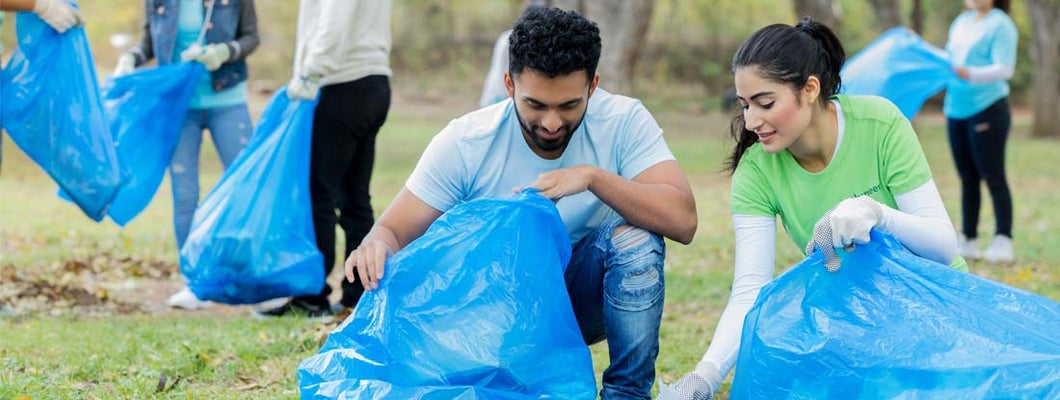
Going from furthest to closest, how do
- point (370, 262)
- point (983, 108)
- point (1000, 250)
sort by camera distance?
point (1000, 250)
point (983, 108)
point (370, 262)

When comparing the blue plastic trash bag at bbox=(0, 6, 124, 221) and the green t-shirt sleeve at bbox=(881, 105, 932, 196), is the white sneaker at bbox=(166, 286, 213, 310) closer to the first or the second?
the blue plastic trash bag at bbox=(0, 6, 124, 221)

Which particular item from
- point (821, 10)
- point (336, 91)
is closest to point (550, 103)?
point (336, 91)

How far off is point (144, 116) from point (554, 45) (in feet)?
8.49

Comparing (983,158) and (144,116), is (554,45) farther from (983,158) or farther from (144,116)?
(983,158)

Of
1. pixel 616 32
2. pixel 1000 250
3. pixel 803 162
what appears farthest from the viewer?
pixel 616 32

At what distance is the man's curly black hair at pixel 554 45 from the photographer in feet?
8.47

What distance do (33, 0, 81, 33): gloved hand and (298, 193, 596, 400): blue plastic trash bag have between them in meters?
2.27

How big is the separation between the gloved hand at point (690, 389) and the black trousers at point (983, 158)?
401cm

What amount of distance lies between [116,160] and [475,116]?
2.00m

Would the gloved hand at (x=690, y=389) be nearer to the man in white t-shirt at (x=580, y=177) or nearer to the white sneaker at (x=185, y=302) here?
the man in white t-shirt at (x=580, y=177)

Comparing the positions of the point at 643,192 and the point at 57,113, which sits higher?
the point at 643,192

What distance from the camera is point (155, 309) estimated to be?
487 centimetres

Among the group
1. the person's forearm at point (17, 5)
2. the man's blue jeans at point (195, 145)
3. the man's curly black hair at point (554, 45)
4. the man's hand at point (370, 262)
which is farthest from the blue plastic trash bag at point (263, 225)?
the man's curly black hair at point (554, 45)

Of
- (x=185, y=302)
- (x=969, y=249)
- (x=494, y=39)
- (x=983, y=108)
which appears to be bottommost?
(x=494, y=39)
